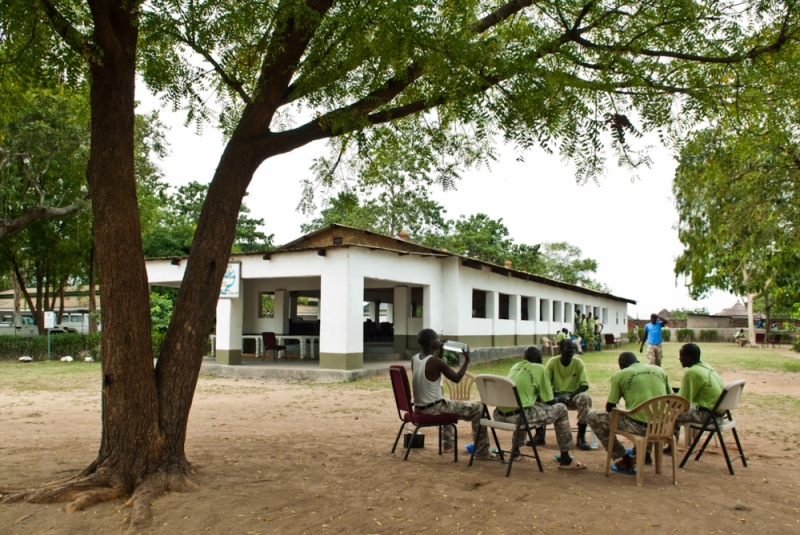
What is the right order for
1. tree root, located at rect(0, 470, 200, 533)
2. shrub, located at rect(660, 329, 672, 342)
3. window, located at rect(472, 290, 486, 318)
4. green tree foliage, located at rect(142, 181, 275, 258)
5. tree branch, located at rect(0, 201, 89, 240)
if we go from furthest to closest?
shrub, located at rect(660, 329, 672, 342) → green tree foliage, located at rect(142, 181, 275, 258) → window, located at rect(472, 290, 486, 318) → tree branch, located at rect(0, 201, 89, 240) → tree root, located at rect(0, 470, 200, 533)

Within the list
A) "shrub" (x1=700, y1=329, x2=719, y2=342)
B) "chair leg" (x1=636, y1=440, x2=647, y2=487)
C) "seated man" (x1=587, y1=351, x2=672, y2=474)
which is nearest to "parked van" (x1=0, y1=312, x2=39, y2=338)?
"seated man" (x1=587, y1=351, x2=672, y2=474)

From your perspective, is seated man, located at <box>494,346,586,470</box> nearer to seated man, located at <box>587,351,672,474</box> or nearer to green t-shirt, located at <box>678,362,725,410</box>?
seated man, located at <box>587,351,672,474</box>

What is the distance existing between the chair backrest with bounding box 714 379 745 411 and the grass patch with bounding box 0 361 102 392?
1314cm

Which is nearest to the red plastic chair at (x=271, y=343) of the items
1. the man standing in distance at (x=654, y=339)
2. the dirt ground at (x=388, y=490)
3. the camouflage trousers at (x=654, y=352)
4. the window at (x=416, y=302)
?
the window at (x=416, y=302)

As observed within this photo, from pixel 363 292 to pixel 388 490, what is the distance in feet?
38.9

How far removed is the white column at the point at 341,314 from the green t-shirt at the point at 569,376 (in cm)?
871

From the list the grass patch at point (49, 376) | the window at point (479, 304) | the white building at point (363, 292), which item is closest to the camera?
the grass patch at point (49, 376)

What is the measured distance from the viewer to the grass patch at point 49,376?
14.9 metres

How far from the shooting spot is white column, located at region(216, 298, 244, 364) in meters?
17.6

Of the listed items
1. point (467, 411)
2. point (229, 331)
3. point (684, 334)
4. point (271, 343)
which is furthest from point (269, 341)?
point (684, 334)

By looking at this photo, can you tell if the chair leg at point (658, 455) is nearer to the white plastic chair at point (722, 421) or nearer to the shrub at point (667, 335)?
the white plastic chair at point (722, 421)

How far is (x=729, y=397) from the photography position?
624cm

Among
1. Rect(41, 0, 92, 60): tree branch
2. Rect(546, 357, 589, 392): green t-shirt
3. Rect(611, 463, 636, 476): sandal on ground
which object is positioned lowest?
Rect(611, 463, 636, 476): sandal on ground

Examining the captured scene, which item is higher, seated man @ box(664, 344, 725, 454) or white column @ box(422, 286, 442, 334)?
white column @ box(422, 286, 442, 334)
